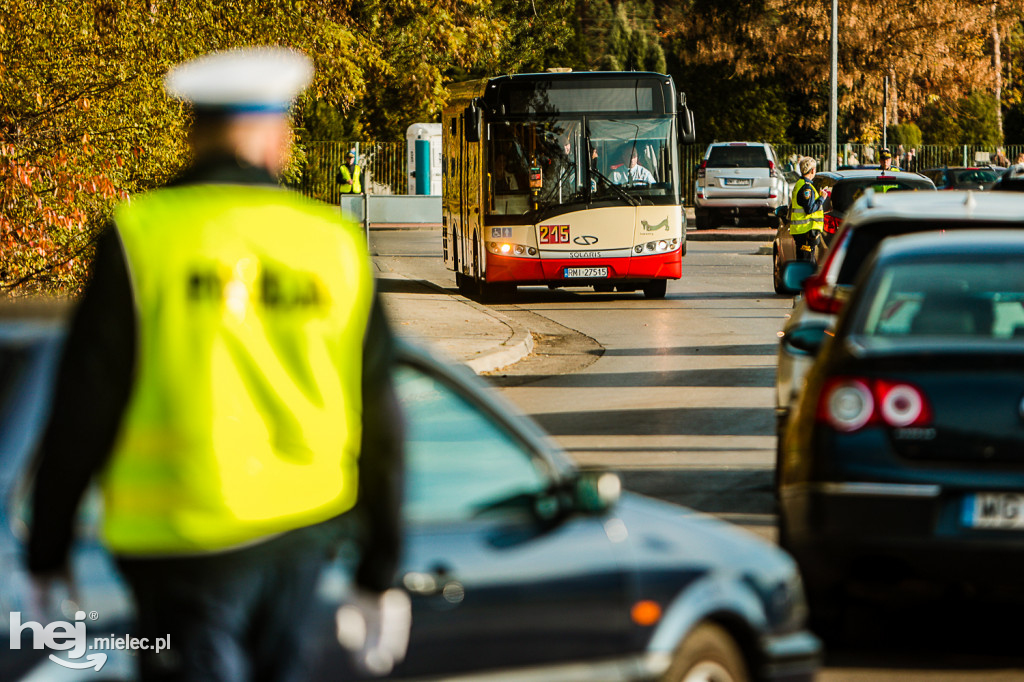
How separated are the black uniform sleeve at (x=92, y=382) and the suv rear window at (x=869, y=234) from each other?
220 inches

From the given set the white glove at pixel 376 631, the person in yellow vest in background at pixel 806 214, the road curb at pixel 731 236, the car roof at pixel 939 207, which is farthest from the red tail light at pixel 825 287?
the road curb at pixel 731 236

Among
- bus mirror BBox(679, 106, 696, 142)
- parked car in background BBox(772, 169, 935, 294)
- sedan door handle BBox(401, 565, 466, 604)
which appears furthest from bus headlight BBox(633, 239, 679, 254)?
sedan door handle BBox(401, 565, 466, 604)

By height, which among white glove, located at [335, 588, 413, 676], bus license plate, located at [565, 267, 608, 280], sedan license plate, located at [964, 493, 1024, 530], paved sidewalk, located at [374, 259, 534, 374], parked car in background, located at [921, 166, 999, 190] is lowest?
paved sidewalk, located at [374, 259, 534, 374]

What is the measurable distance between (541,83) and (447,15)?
571 inches

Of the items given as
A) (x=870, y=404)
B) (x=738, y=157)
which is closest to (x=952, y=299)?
(x=870, y=404)

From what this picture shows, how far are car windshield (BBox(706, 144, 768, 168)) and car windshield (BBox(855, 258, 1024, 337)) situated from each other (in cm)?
3391

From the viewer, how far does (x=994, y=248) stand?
6270mm

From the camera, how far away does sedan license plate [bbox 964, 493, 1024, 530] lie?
17.3 ft

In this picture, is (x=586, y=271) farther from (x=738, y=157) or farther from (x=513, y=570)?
(x=738, y=157)

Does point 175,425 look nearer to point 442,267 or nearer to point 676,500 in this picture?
point 676,500

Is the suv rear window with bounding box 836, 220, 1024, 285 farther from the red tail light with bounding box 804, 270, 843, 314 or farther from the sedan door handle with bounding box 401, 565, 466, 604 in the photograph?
the sedan door handle with bounding box 401, 565, 466, 604

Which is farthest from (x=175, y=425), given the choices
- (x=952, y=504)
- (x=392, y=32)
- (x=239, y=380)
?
(x=392, y=32)

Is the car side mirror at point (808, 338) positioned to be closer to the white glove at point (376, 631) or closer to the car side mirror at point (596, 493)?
the car side mirror at point (596, 493)

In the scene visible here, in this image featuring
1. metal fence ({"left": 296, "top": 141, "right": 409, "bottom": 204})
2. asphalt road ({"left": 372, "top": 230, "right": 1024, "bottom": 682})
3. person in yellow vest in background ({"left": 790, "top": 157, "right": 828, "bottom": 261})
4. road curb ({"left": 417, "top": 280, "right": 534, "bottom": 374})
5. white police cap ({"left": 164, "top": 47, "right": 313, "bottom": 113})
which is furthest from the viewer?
metal fence ({"left": 296, "top": 141, "right": 409, "bottom": 204})
